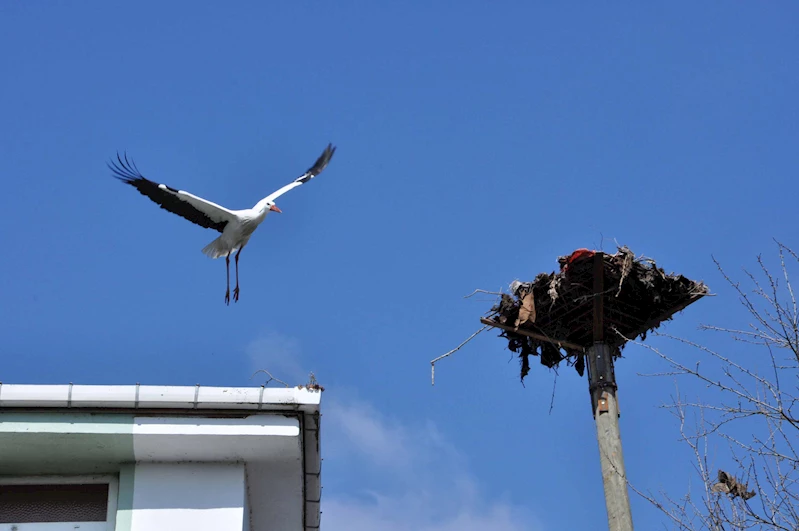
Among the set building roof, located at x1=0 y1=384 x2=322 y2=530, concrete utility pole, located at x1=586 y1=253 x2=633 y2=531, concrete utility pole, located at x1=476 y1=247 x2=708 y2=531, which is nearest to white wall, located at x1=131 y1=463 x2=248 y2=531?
building roof, located at x1=0 y1=384 x2=322 y2=530

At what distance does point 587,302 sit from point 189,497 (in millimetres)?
5744

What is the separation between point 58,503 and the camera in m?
7.12

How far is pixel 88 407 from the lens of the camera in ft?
22.7

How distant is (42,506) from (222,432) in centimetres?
Result: 125

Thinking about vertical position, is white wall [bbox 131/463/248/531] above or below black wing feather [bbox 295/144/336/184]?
below

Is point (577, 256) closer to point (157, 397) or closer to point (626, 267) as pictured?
point (626, 267)

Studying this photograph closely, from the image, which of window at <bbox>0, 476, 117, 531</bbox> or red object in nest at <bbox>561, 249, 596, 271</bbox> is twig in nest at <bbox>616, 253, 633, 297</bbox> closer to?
red object in nest at <bbox>561, 249, 596, 271</bbox>

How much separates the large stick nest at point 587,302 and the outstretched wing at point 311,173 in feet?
12.8

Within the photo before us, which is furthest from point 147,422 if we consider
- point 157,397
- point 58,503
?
point 58,503

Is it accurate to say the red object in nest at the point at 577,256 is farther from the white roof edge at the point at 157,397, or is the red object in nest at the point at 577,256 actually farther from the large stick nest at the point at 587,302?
the white roof edge at the point at 157,397

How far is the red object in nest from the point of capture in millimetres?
11344

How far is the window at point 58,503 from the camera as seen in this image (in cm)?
695

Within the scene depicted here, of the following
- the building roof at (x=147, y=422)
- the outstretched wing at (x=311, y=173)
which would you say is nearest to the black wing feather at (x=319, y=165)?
the outstretched wing at (x=311, y=173)

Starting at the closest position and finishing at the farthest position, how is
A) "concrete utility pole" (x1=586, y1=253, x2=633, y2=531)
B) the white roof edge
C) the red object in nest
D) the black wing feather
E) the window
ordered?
the white roof edge < the window < "concrete utility pole" (x1=586, y1=253, x2=633, y2=531) < the red object in nest < the black wing feather
